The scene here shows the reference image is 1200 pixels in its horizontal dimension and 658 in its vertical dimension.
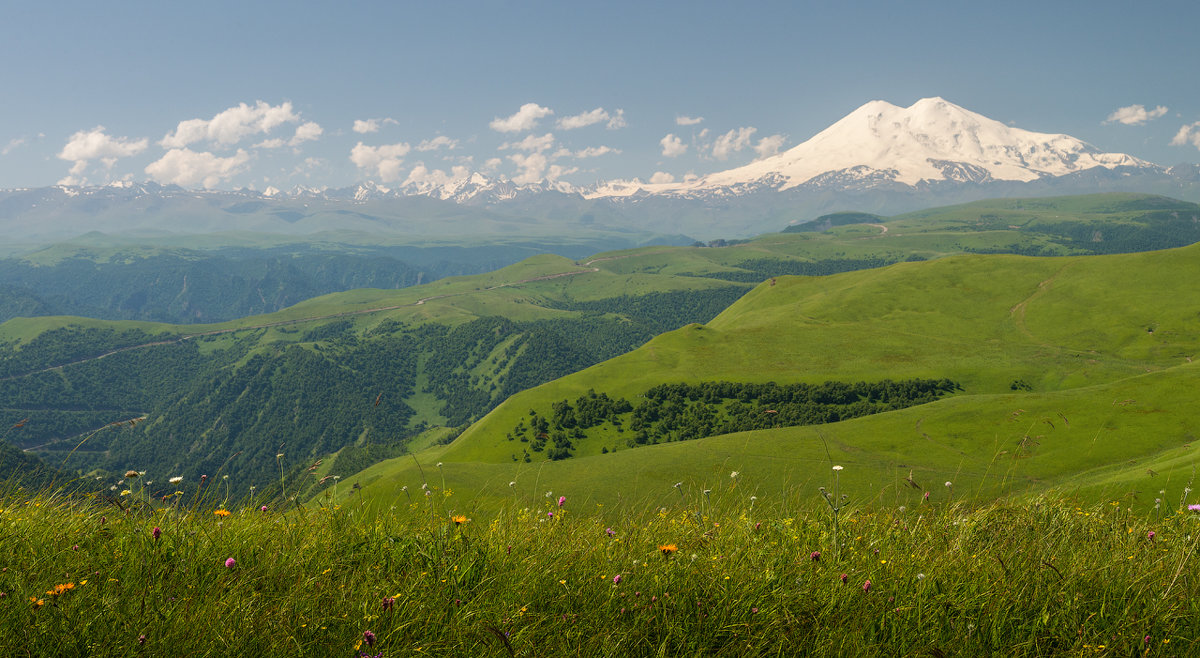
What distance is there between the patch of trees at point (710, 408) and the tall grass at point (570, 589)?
148 m

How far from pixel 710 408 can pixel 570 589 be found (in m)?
169

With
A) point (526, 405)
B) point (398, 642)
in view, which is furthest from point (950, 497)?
point (526, 405)

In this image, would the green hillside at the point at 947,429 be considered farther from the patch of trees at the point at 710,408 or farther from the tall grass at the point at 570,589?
the patch of trees at the point at 710,408

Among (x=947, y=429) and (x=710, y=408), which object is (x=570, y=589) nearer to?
(x=947, y=429)

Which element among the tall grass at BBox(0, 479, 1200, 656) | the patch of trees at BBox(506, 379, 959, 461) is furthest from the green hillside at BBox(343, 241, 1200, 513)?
the patch of trees at BBox(506, 379, 959, 461)

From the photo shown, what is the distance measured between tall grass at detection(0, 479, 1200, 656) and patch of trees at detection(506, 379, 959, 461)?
14797 cm

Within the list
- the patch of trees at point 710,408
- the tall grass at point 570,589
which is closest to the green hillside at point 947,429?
the tall grass at point 570,589

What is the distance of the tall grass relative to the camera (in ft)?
14.9

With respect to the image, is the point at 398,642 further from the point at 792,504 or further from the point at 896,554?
the point at 792,504

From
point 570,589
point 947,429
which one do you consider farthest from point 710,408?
point 570,589

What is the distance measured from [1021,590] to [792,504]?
4245 millimetres

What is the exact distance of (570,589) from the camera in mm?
5348

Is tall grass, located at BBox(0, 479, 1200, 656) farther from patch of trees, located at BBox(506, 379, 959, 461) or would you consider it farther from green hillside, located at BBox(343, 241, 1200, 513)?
patch of trees, located at BBox(506, 379, 959, 461)

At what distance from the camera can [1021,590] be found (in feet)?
17.3
